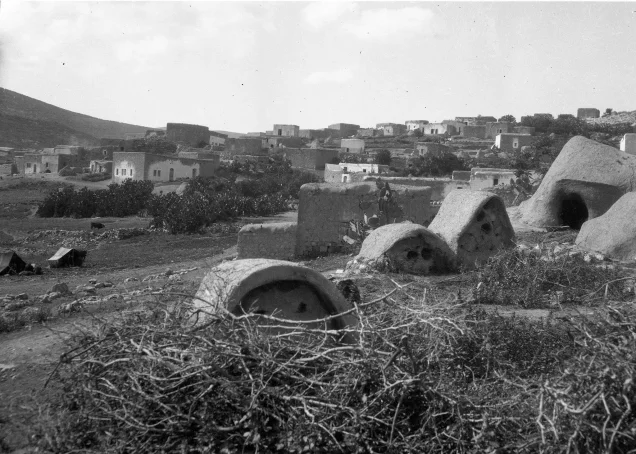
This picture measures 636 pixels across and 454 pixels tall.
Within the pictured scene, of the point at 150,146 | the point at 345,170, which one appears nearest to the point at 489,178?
the point at 345,170

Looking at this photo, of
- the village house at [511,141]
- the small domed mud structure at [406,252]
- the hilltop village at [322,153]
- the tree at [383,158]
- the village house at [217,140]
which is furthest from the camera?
the village house at [217,140]

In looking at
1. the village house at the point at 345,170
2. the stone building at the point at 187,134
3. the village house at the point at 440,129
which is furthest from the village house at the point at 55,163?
the village house at the point at 440,129

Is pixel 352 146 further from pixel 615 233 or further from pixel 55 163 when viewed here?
→ pixel 615 233

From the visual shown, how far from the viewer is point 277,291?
19.0ft

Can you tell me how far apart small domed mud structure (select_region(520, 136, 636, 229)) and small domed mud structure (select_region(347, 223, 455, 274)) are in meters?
4.64

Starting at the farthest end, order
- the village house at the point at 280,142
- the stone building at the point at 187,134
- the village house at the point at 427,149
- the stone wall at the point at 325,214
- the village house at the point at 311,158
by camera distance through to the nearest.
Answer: the stone building at the point at 187,134 → the village house at the point at 280,142 → the village house at the point at 427,149 → the village house at the point at 311,158 → the stone wall at the point at 325,214

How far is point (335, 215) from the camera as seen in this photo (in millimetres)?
13555

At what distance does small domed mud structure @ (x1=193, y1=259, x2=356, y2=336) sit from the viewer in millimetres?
5523

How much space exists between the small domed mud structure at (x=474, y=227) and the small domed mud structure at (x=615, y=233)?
1.15 metres

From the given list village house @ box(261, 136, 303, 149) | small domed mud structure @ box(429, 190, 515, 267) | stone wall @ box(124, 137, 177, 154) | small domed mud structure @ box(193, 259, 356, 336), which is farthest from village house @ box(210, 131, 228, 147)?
small domed mud structure @ box(193, 259, 356, 336)

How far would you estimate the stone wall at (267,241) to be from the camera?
516 inches

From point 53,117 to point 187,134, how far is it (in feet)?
112

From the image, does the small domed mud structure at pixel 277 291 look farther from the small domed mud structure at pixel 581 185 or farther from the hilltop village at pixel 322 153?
the hilltop village at pixel 322 153

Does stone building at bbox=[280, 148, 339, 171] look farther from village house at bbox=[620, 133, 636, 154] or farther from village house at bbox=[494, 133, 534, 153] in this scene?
village house at bbox=[620, 133, 636, 154]
